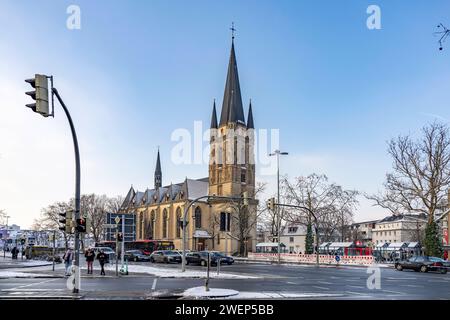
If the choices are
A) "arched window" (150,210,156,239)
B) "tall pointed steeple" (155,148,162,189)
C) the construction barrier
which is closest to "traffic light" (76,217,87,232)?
the construction barrier

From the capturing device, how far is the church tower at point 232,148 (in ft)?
321

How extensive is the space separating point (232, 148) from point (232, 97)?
10.8 metres

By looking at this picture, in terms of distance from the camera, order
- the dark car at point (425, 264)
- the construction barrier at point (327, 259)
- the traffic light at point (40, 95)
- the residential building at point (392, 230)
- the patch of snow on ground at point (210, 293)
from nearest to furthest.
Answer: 1. the traffic light at point (40, 95)
2. the patch of snow on ground at point (210, 293)
3. the dark car at point (425, 264)
4. the construction barrier at point (327, 259)
5. the residential building at point (392, 230)

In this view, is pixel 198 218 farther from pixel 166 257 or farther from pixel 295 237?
pixel 166 257

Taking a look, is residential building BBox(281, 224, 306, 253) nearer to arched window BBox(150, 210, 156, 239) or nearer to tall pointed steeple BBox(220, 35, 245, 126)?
arched window BBox(150, 210, 156, 239)

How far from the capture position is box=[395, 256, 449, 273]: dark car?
36750mm

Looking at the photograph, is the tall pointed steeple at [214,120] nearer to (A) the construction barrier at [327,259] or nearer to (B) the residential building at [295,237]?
(B) the residential building at [295,237]

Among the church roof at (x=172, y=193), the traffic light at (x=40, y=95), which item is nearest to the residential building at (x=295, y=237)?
the church roof at (x=172, y=193)

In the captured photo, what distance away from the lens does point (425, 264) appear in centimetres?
3738

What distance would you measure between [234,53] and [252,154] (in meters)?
21.3

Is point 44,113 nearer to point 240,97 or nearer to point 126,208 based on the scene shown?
point 240,97

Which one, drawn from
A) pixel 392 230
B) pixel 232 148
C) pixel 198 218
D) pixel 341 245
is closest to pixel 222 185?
pixel 232 148
